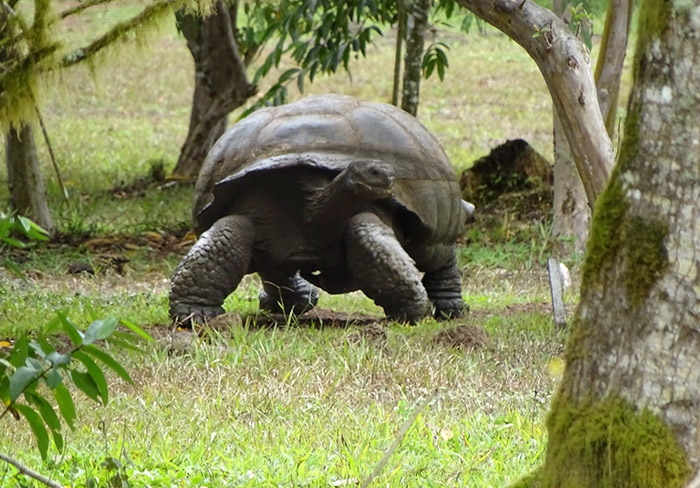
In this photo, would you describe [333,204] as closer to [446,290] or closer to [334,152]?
[334,152]

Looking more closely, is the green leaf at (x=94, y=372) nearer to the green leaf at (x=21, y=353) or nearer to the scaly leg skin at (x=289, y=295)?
the green leaf at (x=21, y=353)

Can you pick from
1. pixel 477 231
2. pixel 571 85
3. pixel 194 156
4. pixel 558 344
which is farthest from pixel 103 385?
pixel 194 156

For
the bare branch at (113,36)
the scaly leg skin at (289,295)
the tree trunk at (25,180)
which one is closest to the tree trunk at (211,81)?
the tree trunk at (25,180)

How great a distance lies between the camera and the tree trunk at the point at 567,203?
8.57 m

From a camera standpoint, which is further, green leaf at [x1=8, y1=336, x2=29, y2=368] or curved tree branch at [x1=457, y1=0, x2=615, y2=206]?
curved tree branch at [x1=457, y1=0, x2=615, y2=206]

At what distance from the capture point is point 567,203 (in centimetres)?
866

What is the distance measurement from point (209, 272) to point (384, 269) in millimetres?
881

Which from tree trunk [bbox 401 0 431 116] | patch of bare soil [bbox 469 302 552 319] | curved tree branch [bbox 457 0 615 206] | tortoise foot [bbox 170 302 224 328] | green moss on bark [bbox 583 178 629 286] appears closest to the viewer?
green moss on bark [bbox 583 178 629 286]

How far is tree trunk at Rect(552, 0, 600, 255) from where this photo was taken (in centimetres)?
857

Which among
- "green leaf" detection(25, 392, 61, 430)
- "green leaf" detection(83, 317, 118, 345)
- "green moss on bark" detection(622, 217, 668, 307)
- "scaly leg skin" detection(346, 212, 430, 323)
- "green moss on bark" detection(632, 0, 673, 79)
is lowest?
"scaly leg skin" detection(346, 212, 430, 323)

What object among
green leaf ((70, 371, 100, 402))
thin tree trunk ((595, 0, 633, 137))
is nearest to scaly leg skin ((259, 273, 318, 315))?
thin tree trunk ((595, 0, 633, 137))

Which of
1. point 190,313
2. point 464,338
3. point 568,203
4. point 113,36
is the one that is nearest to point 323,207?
point 190,313

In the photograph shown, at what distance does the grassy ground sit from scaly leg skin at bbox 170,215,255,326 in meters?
0.25

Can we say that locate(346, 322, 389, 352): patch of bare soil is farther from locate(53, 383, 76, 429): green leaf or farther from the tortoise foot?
locate(53, 383, 76, 429): green leaf
